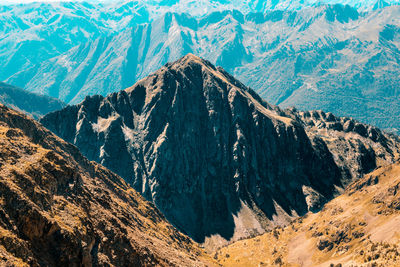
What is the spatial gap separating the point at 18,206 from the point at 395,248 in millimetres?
153555

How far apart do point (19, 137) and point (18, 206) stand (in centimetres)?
3802

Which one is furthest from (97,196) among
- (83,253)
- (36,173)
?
(83,253)

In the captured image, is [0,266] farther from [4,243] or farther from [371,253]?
[371,253]

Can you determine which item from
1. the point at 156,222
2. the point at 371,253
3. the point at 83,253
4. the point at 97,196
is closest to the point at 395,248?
the point at 371,253

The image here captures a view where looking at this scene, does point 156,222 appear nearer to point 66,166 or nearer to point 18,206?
point 66,166

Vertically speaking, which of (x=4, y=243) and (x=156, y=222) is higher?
(x=156, y=222)

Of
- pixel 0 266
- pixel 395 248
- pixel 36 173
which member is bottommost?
pixel 395 248

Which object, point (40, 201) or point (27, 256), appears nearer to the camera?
point (27, 256)

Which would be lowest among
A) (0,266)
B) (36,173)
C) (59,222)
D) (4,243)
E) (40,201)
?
(0,266)

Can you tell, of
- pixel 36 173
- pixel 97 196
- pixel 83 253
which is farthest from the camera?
pixel 97 196

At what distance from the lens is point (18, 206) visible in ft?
194

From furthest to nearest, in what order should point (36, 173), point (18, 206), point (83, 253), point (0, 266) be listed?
point (36, 173), point (83, 253), point (18, 206), point (0, 266)

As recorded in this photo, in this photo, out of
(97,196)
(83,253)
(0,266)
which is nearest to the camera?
(0,266)

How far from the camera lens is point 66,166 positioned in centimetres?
8819
